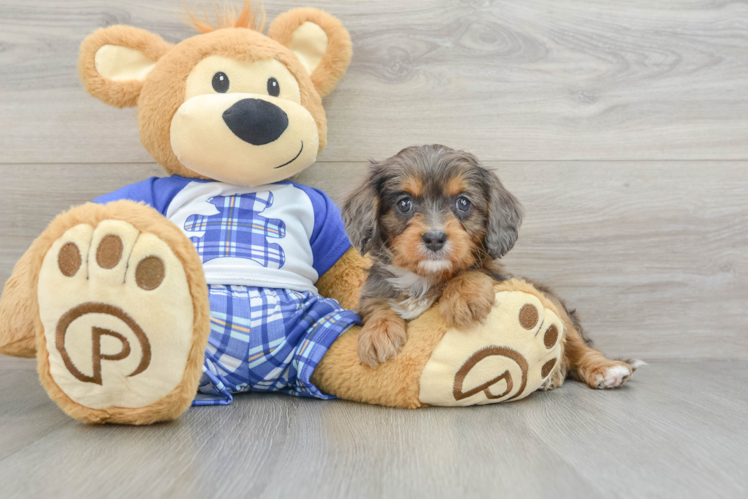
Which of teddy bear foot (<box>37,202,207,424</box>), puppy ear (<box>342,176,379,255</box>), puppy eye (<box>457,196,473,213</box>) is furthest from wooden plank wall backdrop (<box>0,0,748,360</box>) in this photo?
teddy bear foot (<box>37,202,207,424</box>)

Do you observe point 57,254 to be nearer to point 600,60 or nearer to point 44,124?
point 44,124

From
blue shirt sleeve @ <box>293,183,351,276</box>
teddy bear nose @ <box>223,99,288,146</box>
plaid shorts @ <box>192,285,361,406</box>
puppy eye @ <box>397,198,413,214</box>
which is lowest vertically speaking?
plaid shorts @ <box>192,285,361,406</box>

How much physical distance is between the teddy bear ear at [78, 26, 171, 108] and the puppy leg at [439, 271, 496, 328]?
4.42 feet

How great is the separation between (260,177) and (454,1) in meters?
1.24

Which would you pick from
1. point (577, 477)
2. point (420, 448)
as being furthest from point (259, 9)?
point (577, 477)

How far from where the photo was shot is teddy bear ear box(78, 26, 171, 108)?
78.6 inches

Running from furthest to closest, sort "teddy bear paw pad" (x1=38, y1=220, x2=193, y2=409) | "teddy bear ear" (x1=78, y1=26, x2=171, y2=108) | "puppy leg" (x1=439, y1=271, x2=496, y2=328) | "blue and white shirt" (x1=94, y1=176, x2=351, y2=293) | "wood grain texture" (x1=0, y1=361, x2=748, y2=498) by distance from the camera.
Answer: "teddy bear ear" (x1=78, y1=26, x2=171, y2=108) < "blue and white shirt" (x1=94, y1=176, x2=351, y2=293) < "puppy leg" (x1=439, y1=271, x2=496, y2=328) < "teddy bear paw pad" (x1=38, y1=220, x2=193, y2=409) < "wood grain texture" (x1=0, y1=361, x2=748, y2=498)

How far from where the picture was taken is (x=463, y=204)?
1.79m

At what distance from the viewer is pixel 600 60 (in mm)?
2518

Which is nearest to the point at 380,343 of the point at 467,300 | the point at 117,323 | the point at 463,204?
the point at 467,300

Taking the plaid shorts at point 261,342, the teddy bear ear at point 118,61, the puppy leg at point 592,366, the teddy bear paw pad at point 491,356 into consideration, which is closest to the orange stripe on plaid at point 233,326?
the plaid shorts at point 261,342

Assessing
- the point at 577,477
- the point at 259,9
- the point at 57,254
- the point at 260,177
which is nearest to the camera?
the point at 577,477

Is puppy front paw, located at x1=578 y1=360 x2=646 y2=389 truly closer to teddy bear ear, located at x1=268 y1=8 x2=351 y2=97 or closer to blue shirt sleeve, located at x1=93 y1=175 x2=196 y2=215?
teddy bear ear, located at x1=268 y1=8 x2=351 y2=97

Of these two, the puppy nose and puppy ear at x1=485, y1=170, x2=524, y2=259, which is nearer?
the puppy nose
